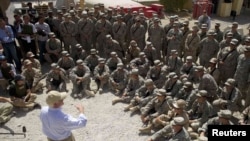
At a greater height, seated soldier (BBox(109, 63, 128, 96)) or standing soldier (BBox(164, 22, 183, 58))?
standing soldier (BBox(164, 22, 183, 58))

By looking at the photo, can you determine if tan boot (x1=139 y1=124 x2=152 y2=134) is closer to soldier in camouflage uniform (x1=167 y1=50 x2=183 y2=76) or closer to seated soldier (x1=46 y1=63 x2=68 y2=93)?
soldier in camouflage uniform (x1=167 y1=50 x2=183 y2=76)

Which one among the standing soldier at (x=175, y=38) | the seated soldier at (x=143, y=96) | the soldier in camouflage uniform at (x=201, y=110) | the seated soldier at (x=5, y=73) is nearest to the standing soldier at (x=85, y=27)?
the standing soldier at (x=175, y=38)

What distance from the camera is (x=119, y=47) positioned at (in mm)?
12398

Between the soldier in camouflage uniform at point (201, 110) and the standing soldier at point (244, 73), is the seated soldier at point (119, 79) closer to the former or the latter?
the soldier in camouflage uniform at point (201, 110)

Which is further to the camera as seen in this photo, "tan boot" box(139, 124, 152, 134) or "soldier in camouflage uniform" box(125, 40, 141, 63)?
"soldier in camouflage uniform" box(125, 40, 141, 63)

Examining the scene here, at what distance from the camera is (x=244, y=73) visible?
912 cm

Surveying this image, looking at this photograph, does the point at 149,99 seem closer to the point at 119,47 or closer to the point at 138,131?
the point at 138,131

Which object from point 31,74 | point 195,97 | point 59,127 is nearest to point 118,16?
point 31,74

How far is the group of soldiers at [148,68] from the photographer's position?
27.4ft

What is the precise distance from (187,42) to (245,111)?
371 cm

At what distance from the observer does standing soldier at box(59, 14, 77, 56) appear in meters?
12.7

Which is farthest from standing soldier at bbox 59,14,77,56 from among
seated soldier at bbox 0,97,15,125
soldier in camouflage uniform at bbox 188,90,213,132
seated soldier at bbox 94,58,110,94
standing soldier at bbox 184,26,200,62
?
soldier in camouflage uniform at bbox 188,90,213,132

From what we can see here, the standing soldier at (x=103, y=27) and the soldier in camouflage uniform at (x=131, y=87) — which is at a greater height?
the standing soldier at (x=103, y=27)

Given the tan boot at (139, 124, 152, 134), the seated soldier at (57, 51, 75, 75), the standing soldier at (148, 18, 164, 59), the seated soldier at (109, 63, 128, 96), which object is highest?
the standing soldier at (148, 18, 164, 59)
